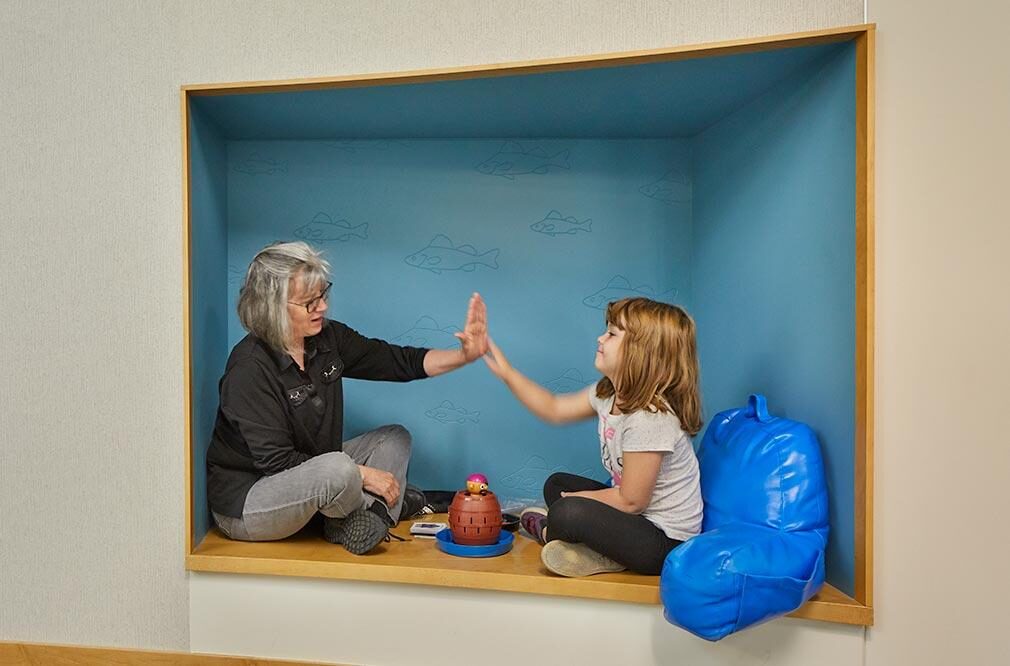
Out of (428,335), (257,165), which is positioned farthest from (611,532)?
(257,165)

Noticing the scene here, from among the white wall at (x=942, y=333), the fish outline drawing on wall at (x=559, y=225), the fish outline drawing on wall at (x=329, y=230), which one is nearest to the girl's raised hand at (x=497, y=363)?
the fish outline drawing on wall at (x=559, y=225)

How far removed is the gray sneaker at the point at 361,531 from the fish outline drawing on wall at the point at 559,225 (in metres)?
0.83

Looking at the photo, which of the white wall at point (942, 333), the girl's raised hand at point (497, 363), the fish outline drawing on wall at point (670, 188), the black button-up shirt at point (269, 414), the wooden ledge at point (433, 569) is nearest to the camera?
the white wall at point (942, 333)

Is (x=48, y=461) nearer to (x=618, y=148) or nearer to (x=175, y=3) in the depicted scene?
(x=175, y=3)

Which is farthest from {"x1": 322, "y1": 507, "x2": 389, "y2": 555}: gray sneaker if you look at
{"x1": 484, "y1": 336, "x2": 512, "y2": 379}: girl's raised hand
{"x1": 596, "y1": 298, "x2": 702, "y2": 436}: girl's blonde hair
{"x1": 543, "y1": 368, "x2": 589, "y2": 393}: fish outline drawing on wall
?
{"x1": 543, "y1": 368, "x2": 589, "y2": 393}: fish outline drawing on wall

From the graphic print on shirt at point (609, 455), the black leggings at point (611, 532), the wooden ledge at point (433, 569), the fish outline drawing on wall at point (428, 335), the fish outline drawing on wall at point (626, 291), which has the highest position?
the fish outline drawing on wall at point (626, 291)

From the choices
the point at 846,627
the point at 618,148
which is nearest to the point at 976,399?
the point at 846,627

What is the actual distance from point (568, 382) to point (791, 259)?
0.69 meters

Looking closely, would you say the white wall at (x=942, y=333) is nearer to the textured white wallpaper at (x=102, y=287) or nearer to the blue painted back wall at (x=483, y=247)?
the blue painted back wall at (x=483, y=247)

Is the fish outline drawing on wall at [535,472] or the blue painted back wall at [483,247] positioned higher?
the blue painted back wall at [483,247]

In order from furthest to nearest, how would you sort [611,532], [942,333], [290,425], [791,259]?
[290,425] < [791,259] < [611,532] < [942,333]

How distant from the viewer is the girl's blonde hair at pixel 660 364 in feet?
4.87

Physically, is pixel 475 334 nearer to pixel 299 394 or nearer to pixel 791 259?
pixel 299 394

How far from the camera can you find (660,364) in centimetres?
149
